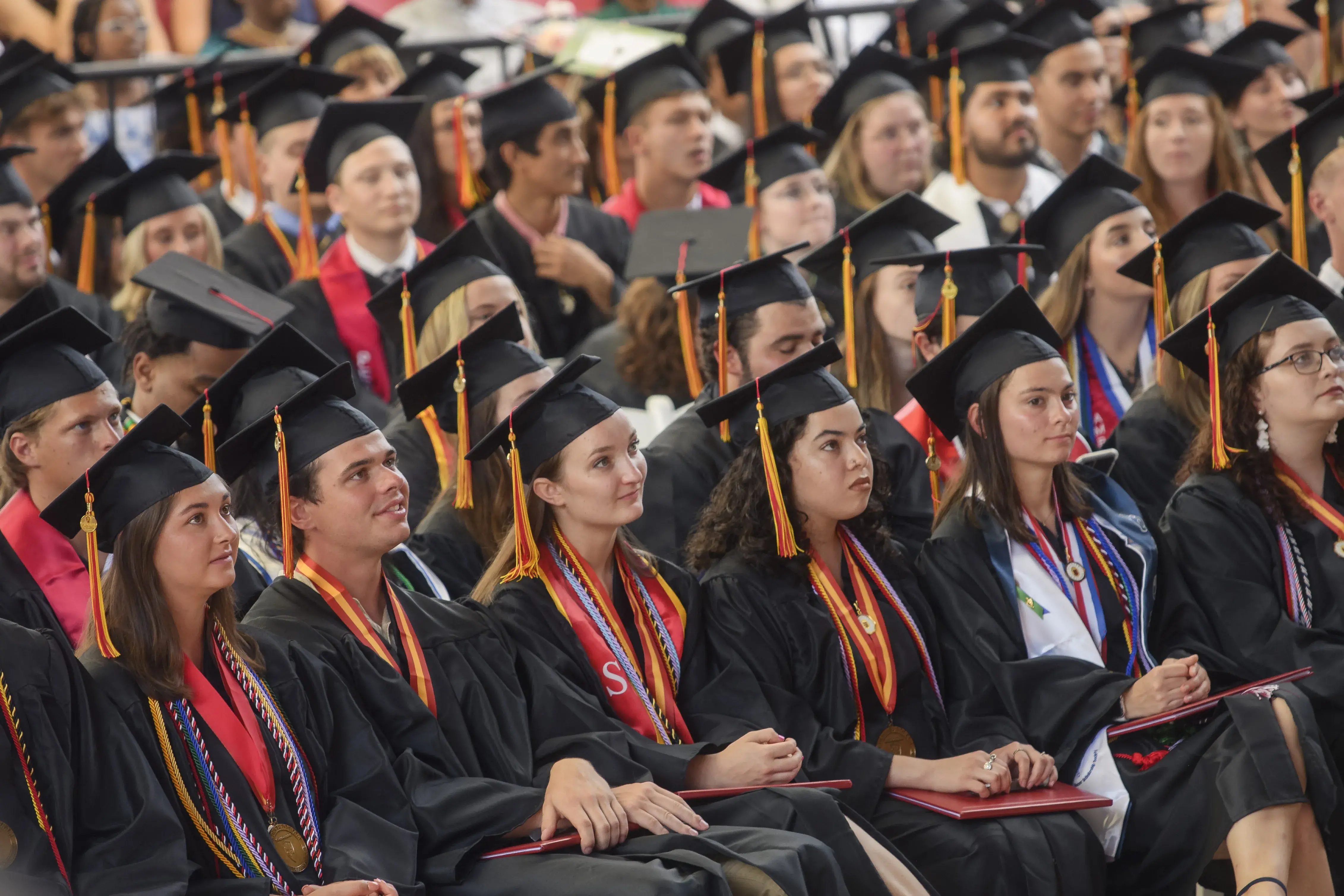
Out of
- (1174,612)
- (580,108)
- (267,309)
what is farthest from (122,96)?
(1174,612)

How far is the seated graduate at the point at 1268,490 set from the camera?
13.1 feet

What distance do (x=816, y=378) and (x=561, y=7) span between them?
509 cm

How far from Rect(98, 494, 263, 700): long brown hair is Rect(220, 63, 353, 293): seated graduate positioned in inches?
123

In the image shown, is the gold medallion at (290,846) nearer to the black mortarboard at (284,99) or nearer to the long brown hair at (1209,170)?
the black mortarboard at (284,99)

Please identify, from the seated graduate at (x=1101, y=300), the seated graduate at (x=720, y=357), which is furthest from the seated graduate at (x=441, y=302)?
A: the seated graduate at (x=1101, y=300)

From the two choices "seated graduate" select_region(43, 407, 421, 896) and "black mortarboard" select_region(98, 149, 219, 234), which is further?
"black mortarboard" select_region(98, 149, 219, 234)

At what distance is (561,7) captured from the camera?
849 cm

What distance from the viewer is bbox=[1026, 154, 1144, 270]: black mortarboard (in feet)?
17.4

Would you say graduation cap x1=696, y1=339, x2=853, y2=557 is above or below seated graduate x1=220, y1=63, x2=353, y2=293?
below

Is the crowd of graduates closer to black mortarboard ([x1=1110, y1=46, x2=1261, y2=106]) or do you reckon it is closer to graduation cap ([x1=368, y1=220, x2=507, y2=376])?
graduation cap ([x1=368, y1=220, x2=507, y2=376])

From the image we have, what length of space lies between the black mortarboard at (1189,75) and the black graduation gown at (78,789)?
492cm

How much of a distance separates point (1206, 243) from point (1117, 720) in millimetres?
1786

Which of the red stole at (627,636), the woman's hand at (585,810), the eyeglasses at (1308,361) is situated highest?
the eyeglasses at (1308,361)

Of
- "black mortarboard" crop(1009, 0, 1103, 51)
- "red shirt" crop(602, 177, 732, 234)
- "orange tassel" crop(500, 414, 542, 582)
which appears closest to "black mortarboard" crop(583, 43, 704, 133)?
"red shirt" crop(602, 177, 732, 234)
